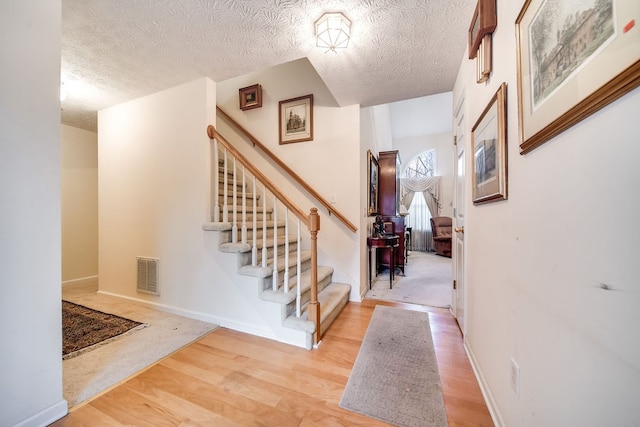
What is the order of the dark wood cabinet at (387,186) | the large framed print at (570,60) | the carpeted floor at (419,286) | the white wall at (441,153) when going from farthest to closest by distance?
the white wall at (441,153), the dark wood cabinet at (387,186), the carpeted floor at (419,286), the large framed print at (570,60)

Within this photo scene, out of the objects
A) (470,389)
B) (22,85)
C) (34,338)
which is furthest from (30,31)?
(470,389)

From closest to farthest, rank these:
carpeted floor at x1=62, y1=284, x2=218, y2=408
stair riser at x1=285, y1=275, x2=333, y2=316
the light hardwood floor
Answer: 1. the light hardwood floor
2. carpeted floor at x1=62, y1=284, x2=218, y2=408
3. stair riser at x1=285, y1=275, x2=333, y2=316

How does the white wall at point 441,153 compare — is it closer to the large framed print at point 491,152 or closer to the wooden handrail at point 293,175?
the wooden handrail at point 293,175

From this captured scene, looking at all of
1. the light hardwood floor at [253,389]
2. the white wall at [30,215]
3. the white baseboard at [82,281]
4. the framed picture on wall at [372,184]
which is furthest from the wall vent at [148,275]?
the framed picture on wall at [372,184]

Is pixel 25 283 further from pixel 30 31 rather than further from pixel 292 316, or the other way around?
pixel 292 316

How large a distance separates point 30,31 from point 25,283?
1220 millimetres

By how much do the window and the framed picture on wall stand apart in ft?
12.7

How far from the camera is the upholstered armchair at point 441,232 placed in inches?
222

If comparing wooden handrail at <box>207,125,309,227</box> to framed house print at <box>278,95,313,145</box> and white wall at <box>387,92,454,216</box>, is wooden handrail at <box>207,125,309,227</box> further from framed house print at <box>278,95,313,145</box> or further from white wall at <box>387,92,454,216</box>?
white wall at <box>387,92,454,216</box>

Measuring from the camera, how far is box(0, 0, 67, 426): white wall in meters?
1.05

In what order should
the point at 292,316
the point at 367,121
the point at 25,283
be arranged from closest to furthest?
1. the point at 25,283
2. the point at 292,316
3. the point at 367,121

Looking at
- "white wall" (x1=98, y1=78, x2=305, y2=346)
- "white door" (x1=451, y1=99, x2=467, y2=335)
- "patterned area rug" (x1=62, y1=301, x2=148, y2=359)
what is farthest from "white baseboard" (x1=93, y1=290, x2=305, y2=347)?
"white door" (x1=451, y1=99, x2=467, y2=335)

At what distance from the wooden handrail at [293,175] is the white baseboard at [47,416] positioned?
235 centimetres

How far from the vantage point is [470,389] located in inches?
53.9
